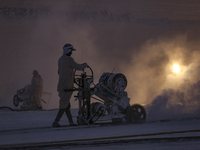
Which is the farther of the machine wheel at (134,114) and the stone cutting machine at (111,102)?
the machine wheel at (134,114)

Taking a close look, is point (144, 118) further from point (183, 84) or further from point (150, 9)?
point (150, 9)

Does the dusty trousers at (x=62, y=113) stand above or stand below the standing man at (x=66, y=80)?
below

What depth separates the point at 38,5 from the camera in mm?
29688

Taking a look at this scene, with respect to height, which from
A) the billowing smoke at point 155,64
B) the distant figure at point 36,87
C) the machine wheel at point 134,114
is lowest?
the machine wheel at point 134,114

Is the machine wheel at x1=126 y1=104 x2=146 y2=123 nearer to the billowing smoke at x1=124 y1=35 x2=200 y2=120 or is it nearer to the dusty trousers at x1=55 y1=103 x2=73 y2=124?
the dusty trousers at x1=55 y1=103 x2=73 y2=124

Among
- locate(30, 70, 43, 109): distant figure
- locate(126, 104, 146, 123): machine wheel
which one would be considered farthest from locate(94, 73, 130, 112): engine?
locate(30, 70, 43, 109): distant figure

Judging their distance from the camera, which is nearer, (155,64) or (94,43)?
(155,64)

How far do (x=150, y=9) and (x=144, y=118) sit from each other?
24.8 metres

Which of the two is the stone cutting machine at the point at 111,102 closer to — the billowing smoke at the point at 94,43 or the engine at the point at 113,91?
the engine at the point at 113,91

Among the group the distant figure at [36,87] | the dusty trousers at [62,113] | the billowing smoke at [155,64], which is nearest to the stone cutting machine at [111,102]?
the dusty trousers at [62,113]

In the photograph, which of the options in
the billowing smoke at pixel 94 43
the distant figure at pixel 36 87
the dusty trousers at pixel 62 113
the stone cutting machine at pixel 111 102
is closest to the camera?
the dusty trousers at pixel 62 113

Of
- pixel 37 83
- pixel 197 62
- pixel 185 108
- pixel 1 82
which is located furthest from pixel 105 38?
pixel 185 108

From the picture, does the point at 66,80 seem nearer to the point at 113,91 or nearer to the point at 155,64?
the point at 113,91

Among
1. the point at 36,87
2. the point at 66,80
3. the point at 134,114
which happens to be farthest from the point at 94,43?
the point at 66,80
